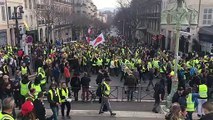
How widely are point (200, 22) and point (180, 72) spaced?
61.9ft

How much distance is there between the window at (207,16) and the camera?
33.1 metres

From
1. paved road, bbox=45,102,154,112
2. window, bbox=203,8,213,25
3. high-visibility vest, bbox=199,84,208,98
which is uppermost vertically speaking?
window, bbox=203,8,213,25

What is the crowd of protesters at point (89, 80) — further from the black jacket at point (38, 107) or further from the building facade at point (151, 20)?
the building facade at point (151, 20)

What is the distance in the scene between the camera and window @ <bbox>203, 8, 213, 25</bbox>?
33125 millimetres

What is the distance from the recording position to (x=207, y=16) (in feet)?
109

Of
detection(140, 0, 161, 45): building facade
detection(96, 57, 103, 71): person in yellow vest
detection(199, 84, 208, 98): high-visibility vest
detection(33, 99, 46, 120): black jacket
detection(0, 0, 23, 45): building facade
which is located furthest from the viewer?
detection(140, 0, 161, 45): building facade

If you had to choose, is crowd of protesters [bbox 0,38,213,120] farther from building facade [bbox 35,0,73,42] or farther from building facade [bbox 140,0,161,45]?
building facade [bbox 140,0,161,45]

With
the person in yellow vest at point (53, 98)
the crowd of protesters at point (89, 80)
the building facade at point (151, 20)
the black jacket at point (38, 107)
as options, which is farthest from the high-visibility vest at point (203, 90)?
the building facade at point (151, 20)

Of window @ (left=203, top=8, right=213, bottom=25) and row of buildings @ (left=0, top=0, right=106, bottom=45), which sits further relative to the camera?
row of buildings @ (left=0, top=0, right=106, bottom=45)

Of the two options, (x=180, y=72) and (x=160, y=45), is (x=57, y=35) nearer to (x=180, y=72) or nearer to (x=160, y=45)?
(x=160, y=45)

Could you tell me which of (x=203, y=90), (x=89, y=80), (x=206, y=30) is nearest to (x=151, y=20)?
(x=206, y=30)

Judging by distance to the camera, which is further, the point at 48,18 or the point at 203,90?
the point at 48,18

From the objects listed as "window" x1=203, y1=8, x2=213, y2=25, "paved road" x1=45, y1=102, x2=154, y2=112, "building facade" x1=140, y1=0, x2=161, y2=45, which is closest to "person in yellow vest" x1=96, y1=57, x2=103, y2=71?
"paved road" x1=45, y1=102, x2=154, y2=112

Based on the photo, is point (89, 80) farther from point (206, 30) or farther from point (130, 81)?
point (206, 30)
